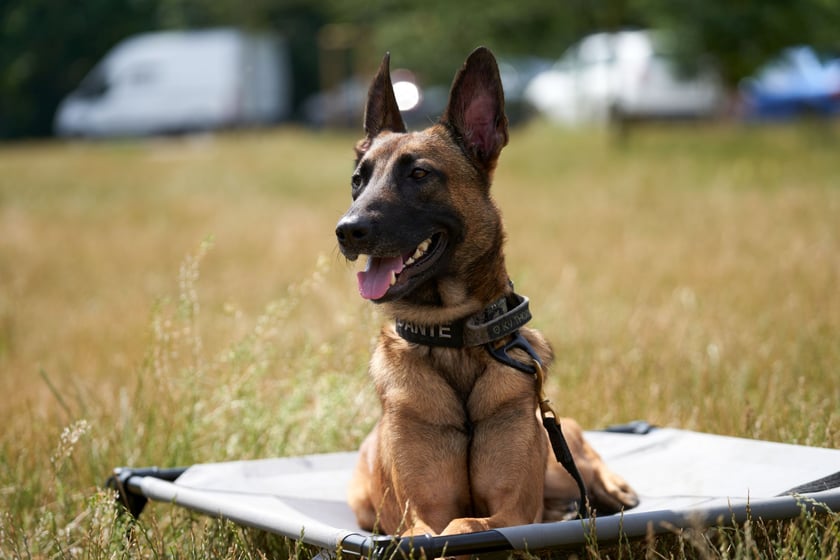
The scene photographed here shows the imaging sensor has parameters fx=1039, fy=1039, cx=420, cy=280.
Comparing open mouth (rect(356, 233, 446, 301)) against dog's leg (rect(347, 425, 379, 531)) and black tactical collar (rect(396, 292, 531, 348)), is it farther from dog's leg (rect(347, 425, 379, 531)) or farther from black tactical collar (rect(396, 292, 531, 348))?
dog's leg (rect(347, 425, 379, 531))

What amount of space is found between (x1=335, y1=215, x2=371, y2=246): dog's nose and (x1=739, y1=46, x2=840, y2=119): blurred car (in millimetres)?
22711

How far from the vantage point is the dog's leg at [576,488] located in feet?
12.6

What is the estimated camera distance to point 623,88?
22.6 metres

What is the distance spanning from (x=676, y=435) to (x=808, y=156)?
10.3m

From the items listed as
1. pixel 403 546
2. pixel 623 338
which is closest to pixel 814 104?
pixel 623 338

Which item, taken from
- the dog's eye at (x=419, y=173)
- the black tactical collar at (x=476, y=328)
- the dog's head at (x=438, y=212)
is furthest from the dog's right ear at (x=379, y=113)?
the black tactical collar at (x=476, y=328)

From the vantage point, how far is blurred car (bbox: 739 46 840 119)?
24516mm

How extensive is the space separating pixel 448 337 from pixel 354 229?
494mm

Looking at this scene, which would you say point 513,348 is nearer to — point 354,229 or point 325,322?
point 354,229

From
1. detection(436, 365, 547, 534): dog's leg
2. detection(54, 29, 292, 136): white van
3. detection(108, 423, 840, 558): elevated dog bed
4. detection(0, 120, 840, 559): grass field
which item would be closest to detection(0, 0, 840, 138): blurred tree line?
detection(54, 29, 292, 136): white van

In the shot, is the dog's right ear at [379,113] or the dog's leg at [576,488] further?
the dog's right ear at [379,113]

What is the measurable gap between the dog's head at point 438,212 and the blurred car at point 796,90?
22.1m

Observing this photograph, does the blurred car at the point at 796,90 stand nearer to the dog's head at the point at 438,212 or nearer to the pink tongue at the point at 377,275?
the dog's head at the point at 438,212

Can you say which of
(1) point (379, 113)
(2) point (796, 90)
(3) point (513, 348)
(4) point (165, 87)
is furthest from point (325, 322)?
(4) point (165, 87)
